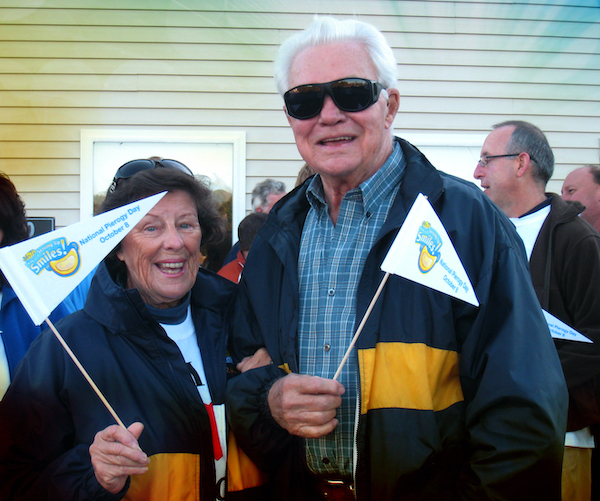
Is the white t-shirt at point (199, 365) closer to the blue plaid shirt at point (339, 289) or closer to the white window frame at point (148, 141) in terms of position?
the blue plaid shirt at point (339, 289)

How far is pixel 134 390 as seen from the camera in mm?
1647

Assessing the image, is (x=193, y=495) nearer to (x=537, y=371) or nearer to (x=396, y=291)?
(x=396, y=291)

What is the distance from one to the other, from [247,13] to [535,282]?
150 inches

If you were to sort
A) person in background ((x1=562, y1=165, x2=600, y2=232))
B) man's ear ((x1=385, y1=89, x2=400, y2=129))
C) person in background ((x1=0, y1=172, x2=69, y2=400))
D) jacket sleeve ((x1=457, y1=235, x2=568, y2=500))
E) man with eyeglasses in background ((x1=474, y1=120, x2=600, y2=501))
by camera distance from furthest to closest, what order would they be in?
person in background ((x1=562, y1=165, x2=600, y2=232)), man with eyeglasses in background ((x1=474, y1=120, x2=600, y2=501)), person in background ((x1=0, y1=172, x2=69, y2=400)), man's ear ((x1=385, y1=89, x2=400, y2=129)), jacket sleeve ((x1=457, y1=235, x2=568, y2=500))

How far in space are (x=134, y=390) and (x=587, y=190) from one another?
377 centimetres

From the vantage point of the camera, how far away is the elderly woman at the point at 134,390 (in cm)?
151

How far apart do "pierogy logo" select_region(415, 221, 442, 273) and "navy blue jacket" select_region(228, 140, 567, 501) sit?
0.37ft

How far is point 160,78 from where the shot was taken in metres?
4.83

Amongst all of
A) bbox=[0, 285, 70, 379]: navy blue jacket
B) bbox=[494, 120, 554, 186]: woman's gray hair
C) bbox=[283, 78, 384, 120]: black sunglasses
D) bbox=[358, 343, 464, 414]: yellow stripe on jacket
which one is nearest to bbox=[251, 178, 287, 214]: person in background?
bbox=[494, 120, 554, 186]: woman's gray hair

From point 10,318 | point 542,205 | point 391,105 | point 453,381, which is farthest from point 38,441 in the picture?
point 542,205

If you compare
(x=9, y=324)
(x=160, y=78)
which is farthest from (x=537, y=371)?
(x=160, y=78)

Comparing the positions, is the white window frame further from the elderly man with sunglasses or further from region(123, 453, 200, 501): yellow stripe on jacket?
region(123, 453, 200, 501): yellow stripe on jacket

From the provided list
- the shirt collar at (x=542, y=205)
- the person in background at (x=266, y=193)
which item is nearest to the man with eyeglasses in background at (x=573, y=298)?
the shirt collar at (x=542, y=205)

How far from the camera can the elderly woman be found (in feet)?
4.95
